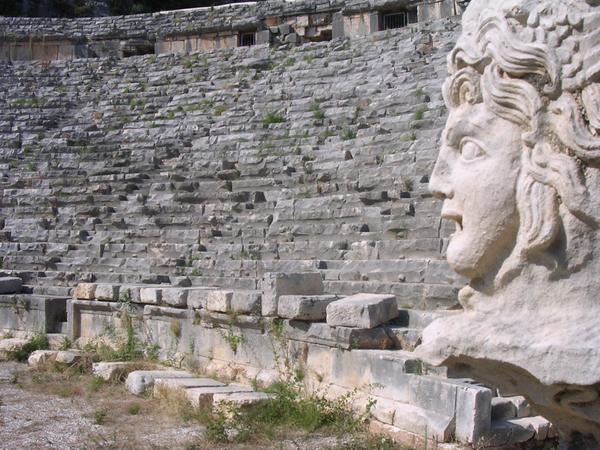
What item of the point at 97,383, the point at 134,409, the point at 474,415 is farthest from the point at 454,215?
the point at 97,383

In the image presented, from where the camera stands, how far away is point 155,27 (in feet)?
81.8

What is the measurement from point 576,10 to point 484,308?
0.92 m

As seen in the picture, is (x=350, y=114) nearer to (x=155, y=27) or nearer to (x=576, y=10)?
(x=155, y=27)

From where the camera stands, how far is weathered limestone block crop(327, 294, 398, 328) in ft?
19.7

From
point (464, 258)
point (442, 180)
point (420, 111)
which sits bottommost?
point (464, 258)

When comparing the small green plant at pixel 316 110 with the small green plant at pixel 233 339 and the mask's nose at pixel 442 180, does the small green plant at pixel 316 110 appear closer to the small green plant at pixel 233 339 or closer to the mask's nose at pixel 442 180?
the small green plant at pixel 233 339

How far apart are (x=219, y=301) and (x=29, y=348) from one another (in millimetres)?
3453

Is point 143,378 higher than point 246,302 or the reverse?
the reverse

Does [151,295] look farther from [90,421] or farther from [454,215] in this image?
[454,215]

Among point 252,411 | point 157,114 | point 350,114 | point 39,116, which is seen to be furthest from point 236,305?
point 39,116

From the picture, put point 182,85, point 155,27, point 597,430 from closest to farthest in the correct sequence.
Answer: point 597,430 < point 182,85 < point 155,27

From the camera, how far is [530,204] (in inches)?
88.2

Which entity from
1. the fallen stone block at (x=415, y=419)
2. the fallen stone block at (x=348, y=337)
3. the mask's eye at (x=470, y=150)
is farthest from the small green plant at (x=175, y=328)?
the mask's eye at (x=470, y=150)

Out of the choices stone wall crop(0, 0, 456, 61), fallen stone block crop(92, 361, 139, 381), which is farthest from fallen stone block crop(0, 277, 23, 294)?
stone wall crop(0, 0, 456, 61)
